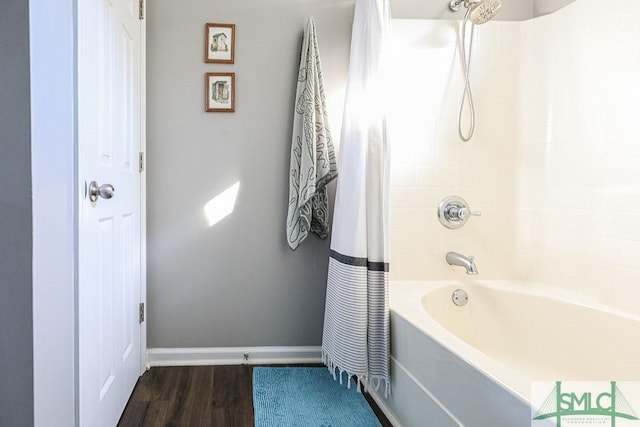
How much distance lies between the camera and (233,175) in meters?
2.08

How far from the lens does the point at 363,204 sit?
5.27 ft

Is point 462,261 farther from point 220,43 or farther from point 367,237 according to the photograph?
point 220,43

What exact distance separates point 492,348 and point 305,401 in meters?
0.88

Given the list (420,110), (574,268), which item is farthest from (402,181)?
(574,268)

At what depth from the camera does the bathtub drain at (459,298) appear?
185 centimetres

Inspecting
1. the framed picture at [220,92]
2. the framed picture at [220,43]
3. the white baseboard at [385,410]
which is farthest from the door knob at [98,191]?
the white baseboard at [385,410]

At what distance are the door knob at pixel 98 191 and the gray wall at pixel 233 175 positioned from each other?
0.76 metres

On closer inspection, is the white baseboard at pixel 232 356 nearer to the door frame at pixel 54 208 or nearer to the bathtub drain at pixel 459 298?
the bathtub drain at pixel 459 298

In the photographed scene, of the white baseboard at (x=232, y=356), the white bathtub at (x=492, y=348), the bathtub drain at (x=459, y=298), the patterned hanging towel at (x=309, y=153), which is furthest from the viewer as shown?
the white baseboard at (x=232, y=356)

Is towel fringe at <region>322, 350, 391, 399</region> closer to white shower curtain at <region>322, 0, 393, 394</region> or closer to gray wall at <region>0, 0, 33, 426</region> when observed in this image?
white shower curtain at <region>322, 0, 393, 394</region>

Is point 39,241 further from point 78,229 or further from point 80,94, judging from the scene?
point 80,94

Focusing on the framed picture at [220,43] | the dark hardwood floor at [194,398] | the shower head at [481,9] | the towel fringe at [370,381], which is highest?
the shower head at [481,9]

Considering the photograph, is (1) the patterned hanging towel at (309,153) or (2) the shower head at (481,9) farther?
(1) the patterned hanging towel at (309,153)

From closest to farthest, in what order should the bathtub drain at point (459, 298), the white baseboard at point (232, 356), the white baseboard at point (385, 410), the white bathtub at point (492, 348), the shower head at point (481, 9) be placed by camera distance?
the white bathtub at point (492, 348) → the white baseboard at point (385, 410) → the shower head at point (481, 9) → the bathtub drain at point (459, 298) → the white baseboard at point (232, 356)
